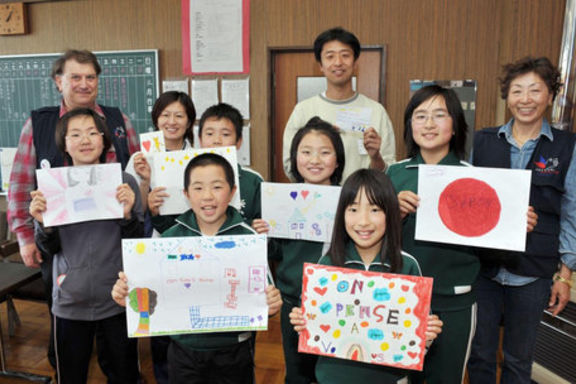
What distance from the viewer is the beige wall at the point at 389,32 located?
3.02 metres

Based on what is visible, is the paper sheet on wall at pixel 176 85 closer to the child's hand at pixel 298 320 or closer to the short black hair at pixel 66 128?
the short black hair at pixel 66 128

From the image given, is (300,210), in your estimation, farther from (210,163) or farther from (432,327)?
(432,327)

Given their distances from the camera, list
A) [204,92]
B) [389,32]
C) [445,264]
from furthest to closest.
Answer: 1. [204,92]
2. [389,32]
3. [445,264]

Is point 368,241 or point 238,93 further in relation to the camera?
point 238,93

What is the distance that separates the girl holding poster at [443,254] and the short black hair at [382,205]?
0.12m

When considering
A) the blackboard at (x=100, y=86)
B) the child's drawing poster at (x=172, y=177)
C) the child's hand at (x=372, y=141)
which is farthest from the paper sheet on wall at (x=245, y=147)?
the child's drawing poster at (x=172, y=177)

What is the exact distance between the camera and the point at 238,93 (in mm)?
3555

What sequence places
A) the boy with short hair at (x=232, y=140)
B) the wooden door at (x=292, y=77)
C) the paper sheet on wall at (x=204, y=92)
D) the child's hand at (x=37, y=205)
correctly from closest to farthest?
1. the child's hand at (x=37, y=205)
2. the boy with short hair at (x=232, y=140)
3. the wooden door at (x=292, y=77)
4. the paper sheet on wall at (x=204, y=92)

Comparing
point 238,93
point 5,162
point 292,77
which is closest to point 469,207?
point 292,77

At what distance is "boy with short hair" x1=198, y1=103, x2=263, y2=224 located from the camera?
180 cm

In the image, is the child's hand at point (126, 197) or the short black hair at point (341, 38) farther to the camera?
the short black hair at point (341, 38)

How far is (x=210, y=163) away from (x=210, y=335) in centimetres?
62

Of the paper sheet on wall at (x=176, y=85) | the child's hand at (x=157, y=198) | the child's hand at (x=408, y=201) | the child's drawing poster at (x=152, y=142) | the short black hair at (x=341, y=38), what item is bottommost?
the child's hand at (x=157, y=198)

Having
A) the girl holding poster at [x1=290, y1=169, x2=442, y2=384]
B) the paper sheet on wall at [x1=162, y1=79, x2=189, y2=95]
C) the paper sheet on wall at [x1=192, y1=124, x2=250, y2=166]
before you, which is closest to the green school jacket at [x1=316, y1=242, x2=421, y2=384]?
the girl holding poster at [x1=290, y1=169, x2=442, y2=384]
